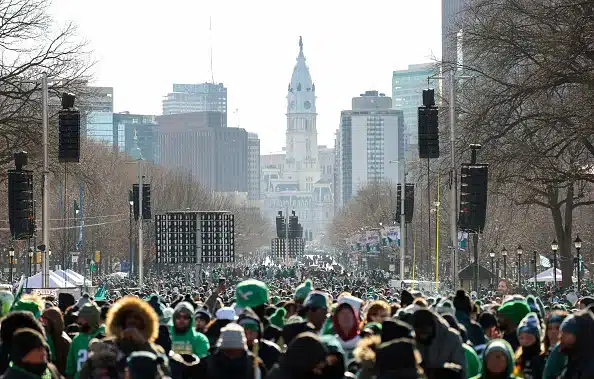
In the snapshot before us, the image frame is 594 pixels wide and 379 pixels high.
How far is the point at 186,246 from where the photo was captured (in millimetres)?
66875

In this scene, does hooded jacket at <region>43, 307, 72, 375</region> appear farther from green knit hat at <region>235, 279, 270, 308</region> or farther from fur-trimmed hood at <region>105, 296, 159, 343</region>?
fur-trimmed hood at <region>105, 296, 159, 343</region>

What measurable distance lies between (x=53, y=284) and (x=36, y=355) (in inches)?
1546

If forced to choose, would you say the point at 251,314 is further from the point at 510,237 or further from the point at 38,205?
the point at 510,237

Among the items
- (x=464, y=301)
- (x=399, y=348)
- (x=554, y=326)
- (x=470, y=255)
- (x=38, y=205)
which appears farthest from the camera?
(x=470, y=255)

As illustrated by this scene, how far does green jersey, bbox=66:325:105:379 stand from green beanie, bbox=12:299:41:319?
1.85m

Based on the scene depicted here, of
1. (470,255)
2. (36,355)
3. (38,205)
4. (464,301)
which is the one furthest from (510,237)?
(36,355)

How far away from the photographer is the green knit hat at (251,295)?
19719 mm

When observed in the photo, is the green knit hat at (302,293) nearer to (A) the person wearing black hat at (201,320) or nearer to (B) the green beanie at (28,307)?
(A) the person wearing black hat at (201,320)

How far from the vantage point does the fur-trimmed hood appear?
48.8 ft

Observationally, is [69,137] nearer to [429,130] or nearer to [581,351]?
[429,130]

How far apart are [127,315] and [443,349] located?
2.71 metres

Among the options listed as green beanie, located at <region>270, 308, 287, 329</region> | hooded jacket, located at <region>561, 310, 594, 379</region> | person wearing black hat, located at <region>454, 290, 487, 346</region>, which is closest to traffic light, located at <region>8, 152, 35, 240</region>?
green beanie, located at <region>270, 308, 287, 329</region>

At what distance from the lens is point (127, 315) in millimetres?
14977

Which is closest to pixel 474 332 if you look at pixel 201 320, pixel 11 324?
pixel 201 320
